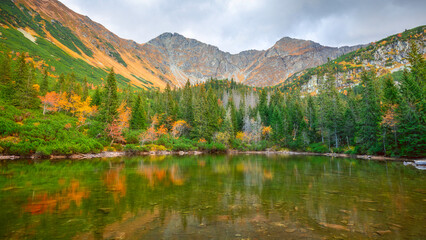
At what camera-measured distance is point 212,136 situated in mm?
64250

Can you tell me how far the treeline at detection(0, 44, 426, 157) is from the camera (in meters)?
30.3

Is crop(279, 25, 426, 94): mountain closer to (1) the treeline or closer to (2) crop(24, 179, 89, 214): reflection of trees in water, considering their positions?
(1) the treeline

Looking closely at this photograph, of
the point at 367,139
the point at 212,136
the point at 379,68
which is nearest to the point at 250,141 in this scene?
the point at 212,136

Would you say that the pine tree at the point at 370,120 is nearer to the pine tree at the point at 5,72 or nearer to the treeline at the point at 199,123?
the treeline at the point at 199,123

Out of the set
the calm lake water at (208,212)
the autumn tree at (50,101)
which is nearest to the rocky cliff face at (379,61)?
the autumn tree at (50,101)

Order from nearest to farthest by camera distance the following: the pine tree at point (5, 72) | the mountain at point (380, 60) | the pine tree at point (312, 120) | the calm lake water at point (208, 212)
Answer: the calm lake water at point (208, 212), the pine tree at point (5, 72), the pine tree at point (312, 120), the mountain at point (380, 60)

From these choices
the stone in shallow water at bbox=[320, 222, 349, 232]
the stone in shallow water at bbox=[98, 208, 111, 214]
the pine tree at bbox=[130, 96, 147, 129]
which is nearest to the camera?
the stone in shallow water at bbox=[320, 222, 349, 232]

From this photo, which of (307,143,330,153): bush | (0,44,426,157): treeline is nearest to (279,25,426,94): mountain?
(0,44,426,157): treeline

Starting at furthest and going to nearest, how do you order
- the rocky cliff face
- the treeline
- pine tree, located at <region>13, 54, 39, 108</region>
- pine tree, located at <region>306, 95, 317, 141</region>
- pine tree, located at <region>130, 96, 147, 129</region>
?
the rocky cliff face, pine tree, located at <region>306, 95, 317, 141</region>, pine tree, located at <region>130, 96, 147, 129</region>, pine tree, located at <region>13, 54, 39, 108</region>, the treeline

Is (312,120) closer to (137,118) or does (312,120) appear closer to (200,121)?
(200,121)

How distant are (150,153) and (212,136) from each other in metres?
23.8

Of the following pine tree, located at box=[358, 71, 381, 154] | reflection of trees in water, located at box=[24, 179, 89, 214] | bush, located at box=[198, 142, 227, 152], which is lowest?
reflection of trees in water, located at box=[24, 179, 89, 214]

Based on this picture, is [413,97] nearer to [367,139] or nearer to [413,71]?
[413,71]

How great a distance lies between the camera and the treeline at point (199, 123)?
30.3 m
